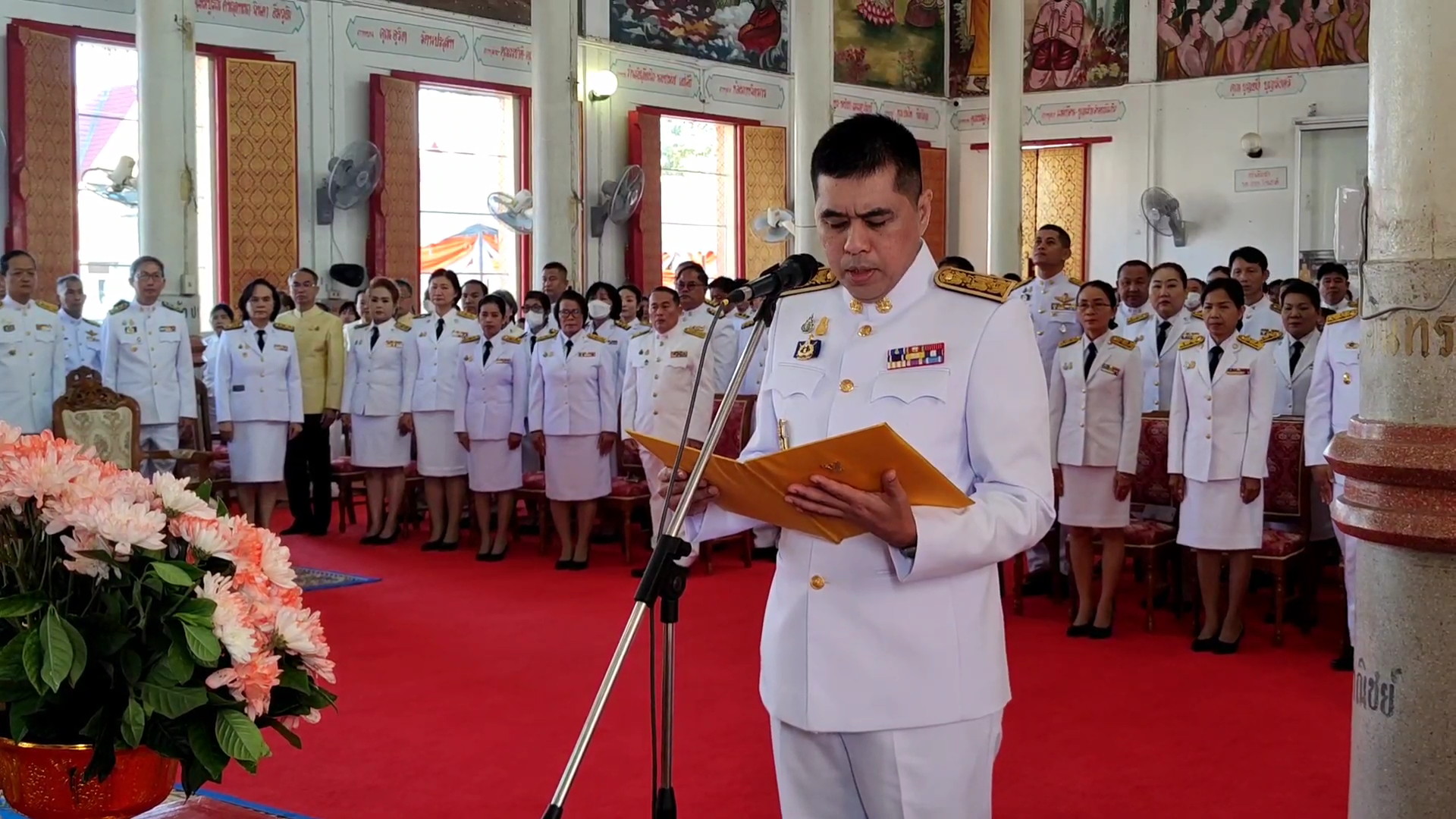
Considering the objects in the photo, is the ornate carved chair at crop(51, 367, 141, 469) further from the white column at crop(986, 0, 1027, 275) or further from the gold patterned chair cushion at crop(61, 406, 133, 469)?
the white column at crop(986, 0, 1027, 275)

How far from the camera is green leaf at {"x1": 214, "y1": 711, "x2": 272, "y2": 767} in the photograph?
1440mm

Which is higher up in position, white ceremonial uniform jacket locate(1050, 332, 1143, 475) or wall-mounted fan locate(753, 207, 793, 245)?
wall-mounted fan locate(753, 207, 793, 245)

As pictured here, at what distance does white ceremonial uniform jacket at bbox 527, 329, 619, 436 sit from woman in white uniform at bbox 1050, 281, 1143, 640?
2704 millimetres

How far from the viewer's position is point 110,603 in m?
1.47

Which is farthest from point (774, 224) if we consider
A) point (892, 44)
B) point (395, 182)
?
point (395, 182)

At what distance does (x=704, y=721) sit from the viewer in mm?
4414

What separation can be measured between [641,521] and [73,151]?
5062mm

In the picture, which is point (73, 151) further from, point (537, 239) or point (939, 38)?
point (939, 38)

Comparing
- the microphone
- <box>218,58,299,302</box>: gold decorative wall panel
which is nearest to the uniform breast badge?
the microphone

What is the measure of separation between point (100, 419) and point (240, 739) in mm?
6085

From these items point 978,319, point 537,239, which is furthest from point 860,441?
point 537,239

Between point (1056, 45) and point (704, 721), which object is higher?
point (1056, 45)

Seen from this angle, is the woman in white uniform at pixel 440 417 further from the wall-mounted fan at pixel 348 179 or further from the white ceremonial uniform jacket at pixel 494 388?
the wall-mounted fan at pixel 348 179

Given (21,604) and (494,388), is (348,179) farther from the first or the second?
(21,604)
